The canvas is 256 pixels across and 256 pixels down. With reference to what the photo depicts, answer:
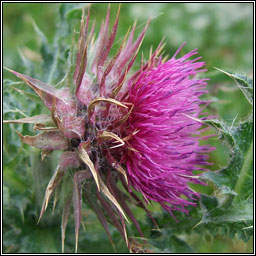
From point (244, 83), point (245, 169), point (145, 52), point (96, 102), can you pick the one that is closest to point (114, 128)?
point (96, 102)

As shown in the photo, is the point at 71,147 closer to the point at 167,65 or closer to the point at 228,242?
the point at 167,65

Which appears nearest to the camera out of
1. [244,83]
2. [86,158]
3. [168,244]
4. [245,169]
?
[86,158]

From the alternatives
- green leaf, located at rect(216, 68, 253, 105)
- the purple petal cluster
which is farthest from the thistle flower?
green leaf, located at rect(216, 68, 253, 105)

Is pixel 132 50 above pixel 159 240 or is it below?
above

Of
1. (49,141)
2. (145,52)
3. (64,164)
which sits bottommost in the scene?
(64,164)

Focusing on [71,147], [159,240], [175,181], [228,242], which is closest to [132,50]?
[71,147]

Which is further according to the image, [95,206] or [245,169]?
[245,169]

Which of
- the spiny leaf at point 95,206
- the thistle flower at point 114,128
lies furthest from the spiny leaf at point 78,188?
the spiny leaf at point 95,206

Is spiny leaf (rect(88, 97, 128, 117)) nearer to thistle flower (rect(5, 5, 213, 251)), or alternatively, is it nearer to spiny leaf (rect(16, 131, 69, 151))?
thistle flower (rect(5, 5, 213, 251))

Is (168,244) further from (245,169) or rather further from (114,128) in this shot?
(114,128)

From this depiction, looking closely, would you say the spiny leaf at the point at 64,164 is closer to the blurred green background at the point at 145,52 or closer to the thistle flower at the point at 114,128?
the thistle flower at the point at 114,128
